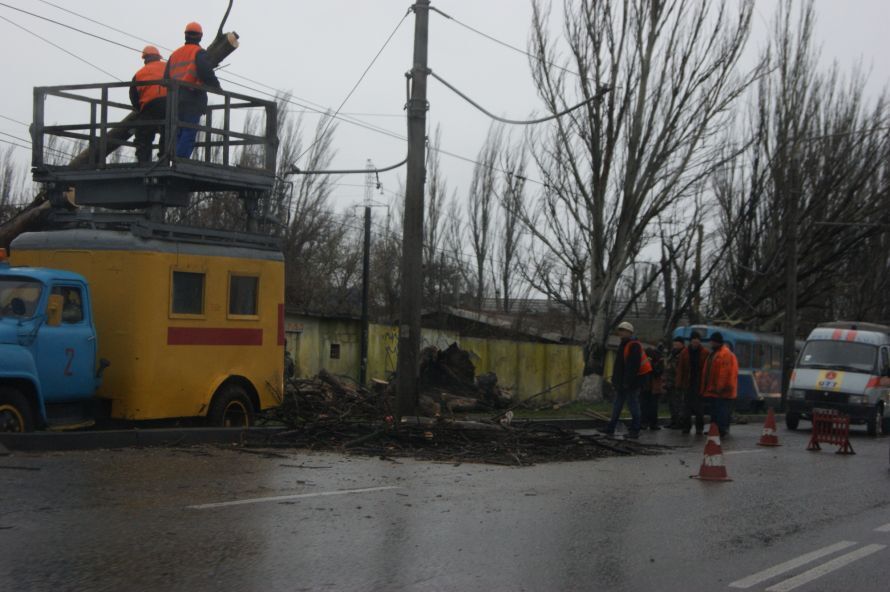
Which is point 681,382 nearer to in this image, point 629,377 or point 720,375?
point 720,375

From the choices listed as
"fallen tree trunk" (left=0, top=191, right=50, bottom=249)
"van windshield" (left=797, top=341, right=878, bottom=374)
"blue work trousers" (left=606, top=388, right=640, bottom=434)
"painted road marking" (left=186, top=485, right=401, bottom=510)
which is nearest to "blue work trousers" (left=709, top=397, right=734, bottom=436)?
"blue work trousers" (left=606, top=388, right=640, bottom=434)

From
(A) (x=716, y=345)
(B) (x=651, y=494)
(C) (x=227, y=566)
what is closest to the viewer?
(C) (x=227, y=566)

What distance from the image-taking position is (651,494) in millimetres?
10281

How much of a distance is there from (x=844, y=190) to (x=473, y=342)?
17380 mm

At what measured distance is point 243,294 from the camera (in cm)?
1370

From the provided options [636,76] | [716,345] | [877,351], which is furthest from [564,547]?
[636,76]

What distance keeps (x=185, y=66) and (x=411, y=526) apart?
8194mm

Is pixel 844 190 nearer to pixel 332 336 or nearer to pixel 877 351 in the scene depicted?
pixel 877 351

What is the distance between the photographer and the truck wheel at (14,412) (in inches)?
426

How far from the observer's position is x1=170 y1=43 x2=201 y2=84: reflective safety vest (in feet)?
44.8

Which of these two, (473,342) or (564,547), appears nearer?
(564,547)

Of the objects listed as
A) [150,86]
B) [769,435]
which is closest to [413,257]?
[150,86]

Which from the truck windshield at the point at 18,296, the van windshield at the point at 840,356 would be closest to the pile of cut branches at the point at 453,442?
the truck windshield at the point at 18,296

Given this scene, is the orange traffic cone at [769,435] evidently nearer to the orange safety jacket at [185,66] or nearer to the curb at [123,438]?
the curb at [123,438]
